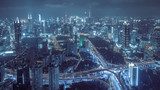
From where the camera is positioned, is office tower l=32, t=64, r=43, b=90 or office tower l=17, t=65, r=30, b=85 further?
office tower l=17, t=65, r=30, b=85

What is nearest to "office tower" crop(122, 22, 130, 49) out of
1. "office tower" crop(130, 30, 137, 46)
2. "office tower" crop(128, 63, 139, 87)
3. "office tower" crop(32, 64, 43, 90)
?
"office tower" crop(130, 30, 137, 46)

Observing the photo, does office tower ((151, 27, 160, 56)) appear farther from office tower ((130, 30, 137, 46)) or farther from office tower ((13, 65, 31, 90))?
office tower ((13, 65, 31, 90))

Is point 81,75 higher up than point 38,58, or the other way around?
point 38,58

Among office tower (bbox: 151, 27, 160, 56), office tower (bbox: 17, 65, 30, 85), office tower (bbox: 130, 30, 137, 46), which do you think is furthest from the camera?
office tower (bbox: 130, 30, 137, 46)

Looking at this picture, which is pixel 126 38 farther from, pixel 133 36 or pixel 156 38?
pixel 156 38

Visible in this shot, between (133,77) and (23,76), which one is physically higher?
(23,76)

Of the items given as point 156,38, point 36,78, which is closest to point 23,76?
point 36,78

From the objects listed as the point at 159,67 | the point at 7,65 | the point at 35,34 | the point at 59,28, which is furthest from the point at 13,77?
the point at 59,28

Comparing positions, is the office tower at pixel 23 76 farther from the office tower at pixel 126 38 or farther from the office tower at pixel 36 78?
the office tower at pixel 126 38

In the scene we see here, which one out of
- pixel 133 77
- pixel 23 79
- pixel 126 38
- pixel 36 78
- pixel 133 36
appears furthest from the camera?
pixel 133 36

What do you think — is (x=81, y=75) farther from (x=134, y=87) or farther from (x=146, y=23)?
(x=146, y=23)

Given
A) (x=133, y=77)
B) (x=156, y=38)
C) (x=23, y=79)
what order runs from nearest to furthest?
1. (x=23, y=79)
2. (x=133, y=77)
3. (x=156, y=38)
